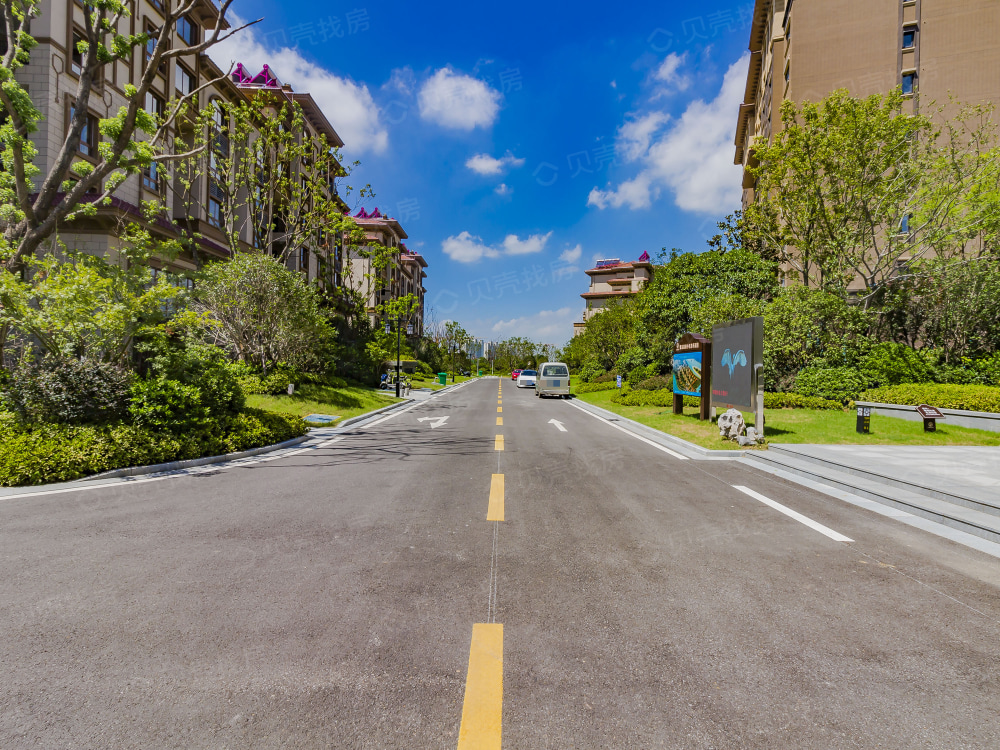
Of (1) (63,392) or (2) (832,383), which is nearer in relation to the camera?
(1) (63,392)

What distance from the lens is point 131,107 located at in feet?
34.8

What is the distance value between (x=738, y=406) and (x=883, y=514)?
21.2 ft

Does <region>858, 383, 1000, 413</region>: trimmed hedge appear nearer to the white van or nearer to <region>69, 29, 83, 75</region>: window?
the white van

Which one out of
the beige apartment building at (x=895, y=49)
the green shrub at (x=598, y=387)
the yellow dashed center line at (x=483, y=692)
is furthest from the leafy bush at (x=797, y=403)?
the yellow dashed center line at (x=483, y=692)

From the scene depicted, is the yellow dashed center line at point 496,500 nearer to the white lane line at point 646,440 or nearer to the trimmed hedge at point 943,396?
the white lane line at point 646,440

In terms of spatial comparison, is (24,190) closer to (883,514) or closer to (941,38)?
(883,514)

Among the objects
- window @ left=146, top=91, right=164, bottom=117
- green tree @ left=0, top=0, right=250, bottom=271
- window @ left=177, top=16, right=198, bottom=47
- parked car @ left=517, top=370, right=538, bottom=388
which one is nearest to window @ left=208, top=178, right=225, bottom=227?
window @ left=146, top=91, right=164, bottom=117

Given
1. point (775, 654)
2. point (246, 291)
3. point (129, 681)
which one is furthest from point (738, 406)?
point (246, 291)

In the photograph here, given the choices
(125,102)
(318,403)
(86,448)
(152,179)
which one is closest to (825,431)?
(86,448)

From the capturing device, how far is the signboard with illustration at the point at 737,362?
452 inches

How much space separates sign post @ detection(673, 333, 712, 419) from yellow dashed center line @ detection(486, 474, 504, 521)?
979 cm

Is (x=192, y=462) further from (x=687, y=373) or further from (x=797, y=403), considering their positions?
(x=797, y=403)

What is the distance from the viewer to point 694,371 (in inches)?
623

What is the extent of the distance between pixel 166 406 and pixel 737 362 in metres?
13.0
